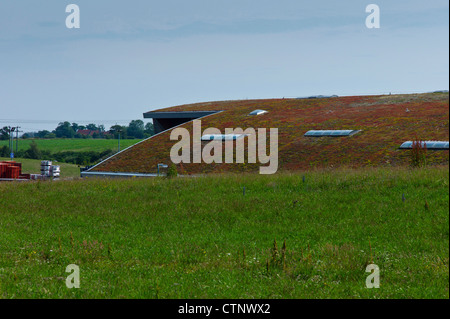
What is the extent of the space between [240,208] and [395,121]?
2446 cm

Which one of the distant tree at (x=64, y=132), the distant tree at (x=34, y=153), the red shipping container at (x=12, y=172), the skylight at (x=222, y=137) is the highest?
the distant tree at (x=64, y=132)

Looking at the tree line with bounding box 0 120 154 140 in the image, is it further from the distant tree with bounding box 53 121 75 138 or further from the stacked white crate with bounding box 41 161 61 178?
the stacked white crate with bounding box 41 161 61 178

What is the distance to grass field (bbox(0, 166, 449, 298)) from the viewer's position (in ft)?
29.1

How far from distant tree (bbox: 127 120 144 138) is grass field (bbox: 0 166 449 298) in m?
146

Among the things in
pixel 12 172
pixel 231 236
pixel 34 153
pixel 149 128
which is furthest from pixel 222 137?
pixel 149 128

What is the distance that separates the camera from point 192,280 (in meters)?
9.28

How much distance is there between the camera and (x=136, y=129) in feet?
576

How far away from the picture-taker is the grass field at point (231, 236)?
29.1 feet

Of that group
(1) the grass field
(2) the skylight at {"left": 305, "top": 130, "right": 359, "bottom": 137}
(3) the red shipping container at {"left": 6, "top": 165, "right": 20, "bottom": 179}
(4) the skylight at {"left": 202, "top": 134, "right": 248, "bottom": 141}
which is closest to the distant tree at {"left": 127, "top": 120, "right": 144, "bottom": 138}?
(3) the red shipping container at {"left": 6, "top": 165, "right": 20, "bottom": 179}

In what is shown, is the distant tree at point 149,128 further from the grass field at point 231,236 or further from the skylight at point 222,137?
the grass field at point 231,236

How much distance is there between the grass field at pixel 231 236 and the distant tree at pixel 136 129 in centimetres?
14591

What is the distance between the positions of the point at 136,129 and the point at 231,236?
6482 inches

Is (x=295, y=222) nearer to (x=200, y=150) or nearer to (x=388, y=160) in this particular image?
(x=388, y=160)

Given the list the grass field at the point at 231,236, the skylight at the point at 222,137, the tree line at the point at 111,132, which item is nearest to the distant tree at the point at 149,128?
the tree line at the point at 111,132
